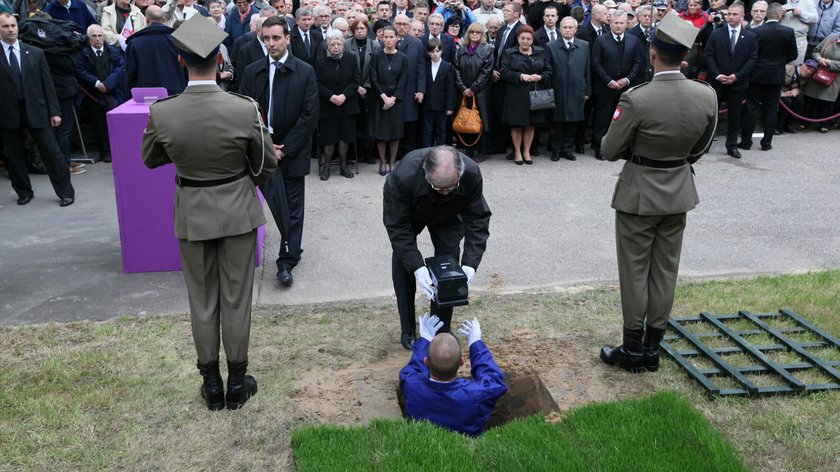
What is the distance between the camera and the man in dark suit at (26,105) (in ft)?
29.0

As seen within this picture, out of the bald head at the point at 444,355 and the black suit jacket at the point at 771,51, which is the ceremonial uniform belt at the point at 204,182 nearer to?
the bald head at the point at 444,355

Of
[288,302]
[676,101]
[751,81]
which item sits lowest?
[288,302]

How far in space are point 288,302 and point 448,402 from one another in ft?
8.20

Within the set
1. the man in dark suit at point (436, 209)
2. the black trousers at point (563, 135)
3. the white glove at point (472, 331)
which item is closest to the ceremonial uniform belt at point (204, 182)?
the man in dark suit at point (436, 209)

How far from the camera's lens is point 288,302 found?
22.2 ft

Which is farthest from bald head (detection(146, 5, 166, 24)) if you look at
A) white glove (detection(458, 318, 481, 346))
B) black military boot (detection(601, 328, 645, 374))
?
black military boot (detection(601, 328, 645, 374))

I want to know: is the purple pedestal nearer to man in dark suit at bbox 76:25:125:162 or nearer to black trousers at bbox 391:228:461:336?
black trousers at bbox 391:228:461:336

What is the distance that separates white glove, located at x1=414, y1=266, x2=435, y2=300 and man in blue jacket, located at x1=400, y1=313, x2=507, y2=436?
0.45 metres

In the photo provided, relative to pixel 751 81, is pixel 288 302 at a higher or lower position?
lower

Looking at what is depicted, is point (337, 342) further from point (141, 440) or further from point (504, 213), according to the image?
point (504, 213)

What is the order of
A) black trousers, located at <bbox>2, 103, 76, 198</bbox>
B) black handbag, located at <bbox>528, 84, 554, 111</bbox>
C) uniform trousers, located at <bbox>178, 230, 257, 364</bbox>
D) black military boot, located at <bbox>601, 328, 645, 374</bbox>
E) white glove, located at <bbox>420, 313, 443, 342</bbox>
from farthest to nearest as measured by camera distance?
black handbag, located at <bbox>528, 84, 554, 111</bbox> < black trousers, located at <bbox>2, 103, 76, 198</bbox> < black military boot, located at <bbox>601, 328, 645, 374</bbox> < white glove, located at <bbox>420, 313, 443, 342</bbox> < uniform trousers, located at <bbox>178, 230, 257, 364</bbox>

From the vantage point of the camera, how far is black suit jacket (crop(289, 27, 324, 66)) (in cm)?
1012

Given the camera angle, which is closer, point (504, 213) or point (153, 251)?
point (153, 251)

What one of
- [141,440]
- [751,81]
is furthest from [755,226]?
[141,440]
